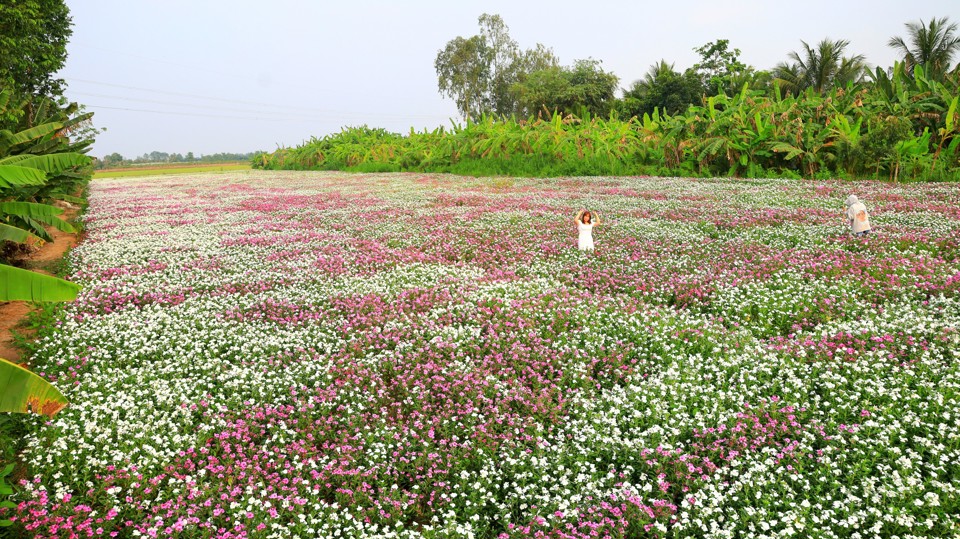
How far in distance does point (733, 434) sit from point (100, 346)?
8.31m

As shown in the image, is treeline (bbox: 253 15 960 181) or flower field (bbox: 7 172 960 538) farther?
treeline (bbox: 253 15 960 181)

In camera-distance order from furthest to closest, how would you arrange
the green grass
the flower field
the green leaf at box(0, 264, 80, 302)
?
the green grass < the flower field < the green leaf at box(0, 264, 80, 302)

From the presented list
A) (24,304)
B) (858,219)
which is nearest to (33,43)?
(24,304)

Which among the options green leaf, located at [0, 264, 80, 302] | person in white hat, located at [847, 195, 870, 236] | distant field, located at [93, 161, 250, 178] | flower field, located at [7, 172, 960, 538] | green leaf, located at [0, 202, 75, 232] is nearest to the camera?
green leaf, located at [0, 264, 80, 302]

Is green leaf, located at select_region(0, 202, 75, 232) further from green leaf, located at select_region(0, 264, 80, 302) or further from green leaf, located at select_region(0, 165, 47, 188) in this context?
green leaf, located at select_region(0, 264, 80, 302)

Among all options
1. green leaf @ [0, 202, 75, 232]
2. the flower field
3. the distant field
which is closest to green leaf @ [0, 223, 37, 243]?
green leaf @ [0, 202, 75, 232]

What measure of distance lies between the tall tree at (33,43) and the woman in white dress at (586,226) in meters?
22.4

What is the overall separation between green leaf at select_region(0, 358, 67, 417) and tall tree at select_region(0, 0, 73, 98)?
23.6 meters

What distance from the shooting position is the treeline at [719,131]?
2275 centimetres

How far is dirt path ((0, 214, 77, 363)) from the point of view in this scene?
27.0ft

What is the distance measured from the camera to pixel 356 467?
5273mm

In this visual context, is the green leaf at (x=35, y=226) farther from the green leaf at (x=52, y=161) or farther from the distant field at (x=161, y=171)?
the distant field at (x=161, y=171)

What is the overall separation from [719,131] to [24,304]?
2707 cm

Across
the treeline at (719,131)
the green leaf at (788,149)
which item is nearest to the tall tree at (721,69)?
the treeline at (719,131)
